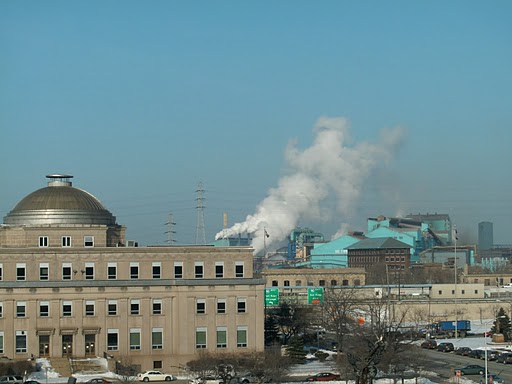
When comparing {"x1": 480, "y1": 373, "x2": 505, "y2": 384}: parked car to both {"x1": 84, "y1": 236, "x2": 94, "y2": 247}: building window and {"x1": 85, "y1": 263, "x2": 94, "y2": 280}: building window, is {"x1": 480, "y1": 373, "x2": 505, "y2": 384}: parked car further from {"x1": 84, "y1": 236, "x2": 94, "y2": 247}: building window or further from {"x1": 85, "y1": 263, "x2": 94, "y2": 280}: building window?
{"x1": 84, "y1": 236, "x2": 94, "y2": 247}: building window

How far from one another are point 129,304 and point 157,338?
267 centimetres

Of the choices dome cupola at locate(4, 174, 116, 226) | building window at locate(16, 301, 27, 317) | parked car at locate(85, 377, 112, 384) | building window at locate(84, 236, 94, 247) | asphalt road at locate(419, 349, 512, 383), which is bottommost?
asphalt road at locate(419, 349, 512, 383)

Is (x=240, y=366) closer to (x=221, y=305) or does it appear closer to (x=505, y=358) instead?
(x=221, y=305)

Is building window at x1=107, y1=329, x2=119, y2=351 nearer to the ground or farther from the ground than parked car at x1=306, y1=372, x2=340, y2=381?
farther from the ground

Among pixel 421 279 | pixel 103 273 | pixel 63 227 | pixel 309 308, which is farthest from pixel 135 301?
pixel 421 279

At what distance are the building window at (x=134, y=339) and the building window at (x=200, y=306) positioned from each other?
12.2 feet

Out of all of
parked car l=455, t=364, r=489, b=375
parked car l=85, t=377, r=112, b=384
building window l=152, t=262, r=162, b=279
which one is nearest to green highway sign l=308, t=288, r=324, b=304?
building window l=152, t=262, r=162, b=279

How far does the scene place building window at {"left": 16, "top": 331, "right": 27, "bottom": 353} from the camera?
6500 centimetres

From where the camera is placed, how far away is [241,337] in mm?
67438

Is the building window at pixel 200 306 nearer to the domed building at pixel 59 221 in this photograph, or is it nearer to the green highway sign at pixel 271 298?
the domed building at pixel 59 221

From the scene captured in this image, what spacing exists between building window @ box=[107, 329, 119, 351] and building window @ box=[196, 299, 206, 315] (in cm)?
491

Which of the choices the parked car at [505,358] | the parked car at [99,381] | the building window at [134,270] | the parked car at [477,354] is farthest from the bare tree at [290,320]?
the parked car at [99,381]

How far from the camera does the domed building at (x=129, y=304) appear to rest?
65.3 meters

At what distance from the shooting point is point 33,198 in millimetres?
71875
